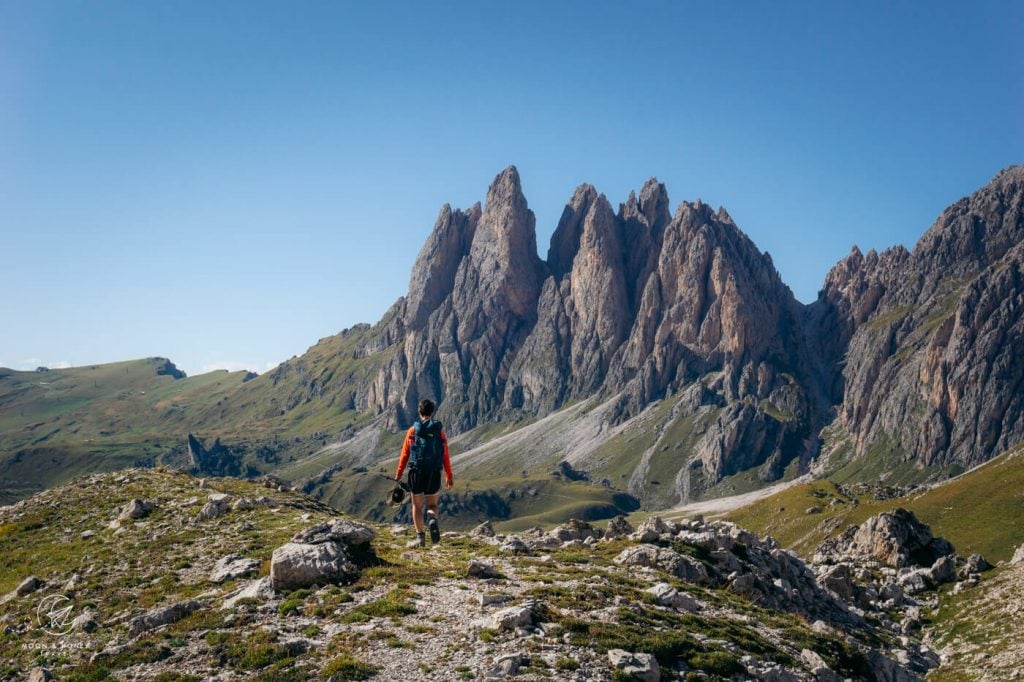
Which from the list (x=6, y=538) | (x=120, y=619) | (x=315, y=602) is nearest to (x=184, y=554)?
(x=120, y=619)

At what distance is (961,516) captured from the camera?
142m

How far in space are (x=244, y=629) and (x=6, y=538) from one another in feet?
112

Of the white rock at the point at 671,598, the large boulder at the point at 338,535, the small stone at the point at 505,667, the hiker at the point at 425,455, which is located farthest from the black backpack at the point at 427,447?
the small stone at the point at 505,667

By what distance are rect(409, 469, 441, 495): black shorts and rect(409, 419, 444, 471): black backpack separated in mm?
237

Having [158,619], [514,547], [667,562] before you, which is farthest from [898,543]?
[158,619]

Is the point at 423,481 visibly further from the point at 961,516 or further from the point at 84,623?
the point at 961,516

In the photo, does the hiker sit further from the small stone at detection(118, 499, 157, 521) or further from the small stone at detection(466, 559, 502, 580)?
the small stone at detection(118, 499, 157, 521)

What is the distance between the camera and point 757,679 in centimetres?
2531

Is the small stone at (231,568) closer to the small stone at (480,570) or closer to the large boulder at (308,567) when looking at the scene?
the large boulder at (308,567)

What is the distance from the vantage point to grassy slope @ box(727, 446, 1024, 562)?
415 feet

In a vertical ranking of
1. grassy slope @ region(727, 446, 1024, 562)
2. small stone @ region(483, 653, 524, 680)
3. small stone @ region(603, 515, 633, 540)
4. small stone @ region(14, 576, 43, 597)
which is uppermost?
small stone @ region(14, 576, 43, 597)

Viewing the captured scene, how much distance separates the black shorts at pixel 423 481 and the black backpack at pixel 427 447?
9.3 inches

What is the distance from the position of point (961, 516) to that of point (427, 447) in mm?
145702

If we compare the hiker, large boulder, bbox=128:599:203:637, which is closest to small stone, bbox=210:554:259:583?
large boulder, bbox=128:599:203:637
